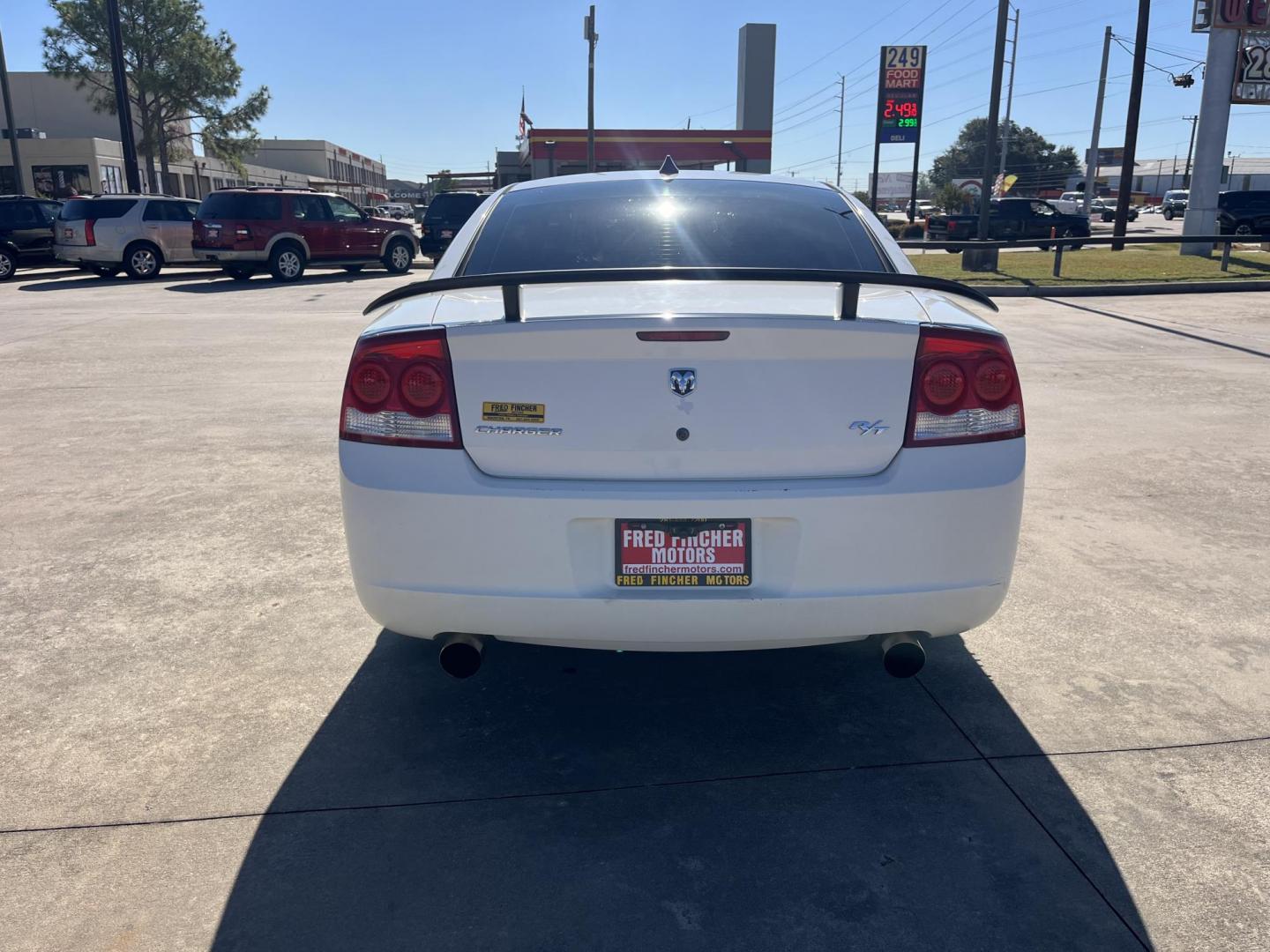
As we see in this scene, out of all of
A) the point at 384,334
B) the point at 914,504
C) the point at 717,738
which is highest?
the point at 384,334

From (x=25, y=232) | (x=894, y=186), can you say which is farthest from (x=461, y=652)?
(x=894, y=186)

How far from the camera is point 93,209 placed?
21875mm

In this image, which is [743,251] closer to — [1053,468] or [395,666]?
[395,666]

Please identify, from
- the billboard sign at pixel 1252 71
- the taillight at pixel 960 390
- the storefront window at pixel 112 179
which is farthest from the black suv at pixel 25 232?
the storefront window at pixel 112 179

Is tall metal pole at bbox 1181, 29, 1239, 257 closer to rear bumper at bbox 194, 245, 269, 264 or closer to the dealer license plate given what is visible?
rear bumper at bbox 194, 245, 269, 264

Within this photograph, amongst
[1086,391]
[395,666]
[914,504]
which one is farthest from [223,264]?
[914,504]

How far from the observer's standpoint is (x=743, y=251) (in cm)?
381

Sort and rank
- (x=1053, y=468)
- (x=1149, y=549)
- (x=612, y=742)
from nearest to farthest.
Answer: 1. (x=612, y=742)
2. (x=1149, y=549)
3. (x=1053, y=468)

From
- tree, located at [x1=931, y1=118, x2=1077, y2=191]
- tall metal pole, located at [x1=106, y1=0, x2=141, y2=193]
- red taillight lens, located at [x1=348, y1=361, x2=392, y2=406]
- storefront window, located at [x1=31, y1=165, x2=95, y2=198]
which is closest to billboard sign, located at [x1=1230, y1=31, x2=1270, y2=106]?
tall metal pole, located at [x1=106, y1=0, x2=141, y2=193]

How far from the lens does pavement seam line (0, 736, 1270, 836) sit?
111 inches

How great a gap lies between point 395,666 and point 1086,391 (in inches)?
279

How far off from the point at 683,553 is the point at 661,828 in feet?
2.44

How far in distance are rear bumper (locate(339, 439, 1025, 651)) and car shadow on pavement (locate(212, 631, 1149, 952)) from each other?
0.46 m

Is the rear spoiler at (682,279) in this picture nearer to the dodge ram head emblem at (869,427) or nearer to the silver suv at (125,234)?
the dodge ram head emblem at (869,427)
